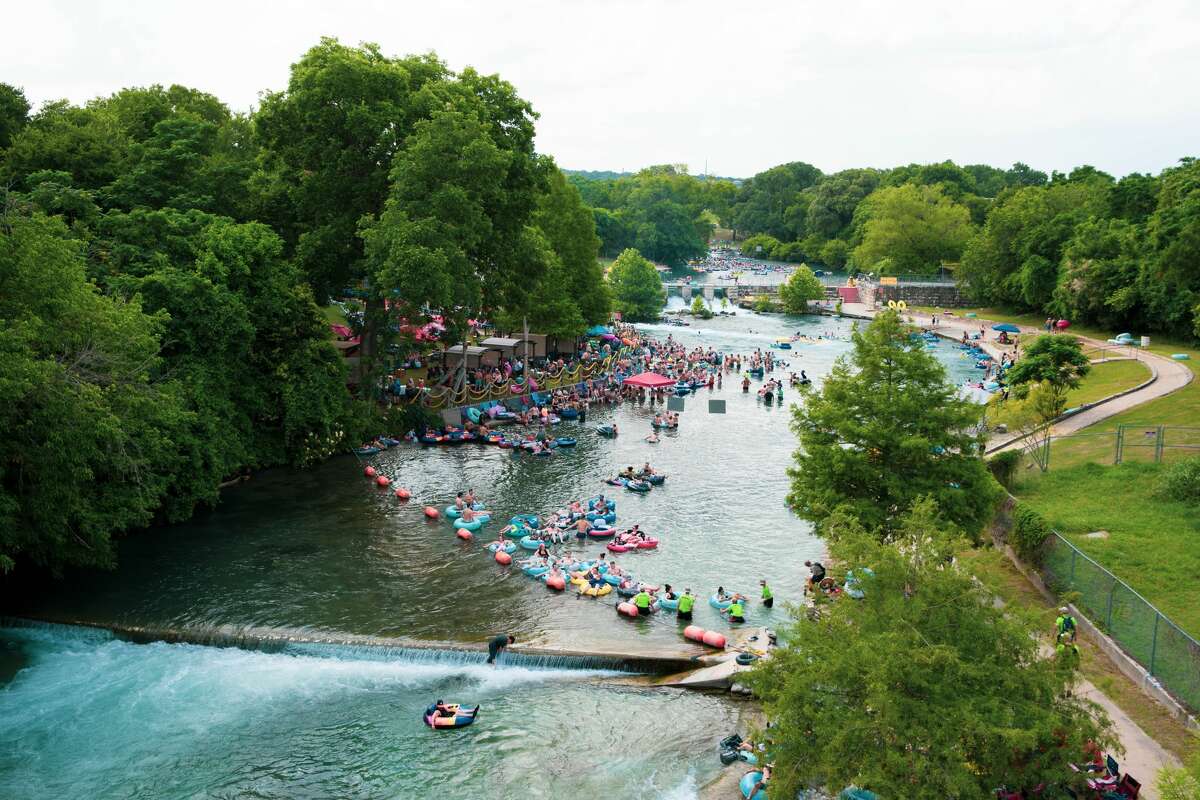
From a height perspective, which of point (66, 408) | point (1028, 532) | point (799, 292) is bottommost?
point (1028, 532)

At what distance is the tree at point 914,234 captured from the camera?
13375cm

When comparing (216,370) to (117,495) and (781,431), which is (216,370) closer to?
(117,495)

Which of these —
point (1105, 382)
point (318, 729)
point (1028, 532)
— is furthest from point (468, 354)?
point (318, 729)

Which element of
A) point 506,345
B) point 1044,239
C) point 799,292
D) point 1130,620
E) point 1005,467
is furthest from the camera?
point 799,292

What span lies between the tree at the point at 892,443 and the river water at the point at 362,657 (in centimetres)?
501

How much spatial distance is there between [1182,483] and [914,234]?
107336mm

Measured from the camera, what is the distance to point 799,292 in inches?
4865

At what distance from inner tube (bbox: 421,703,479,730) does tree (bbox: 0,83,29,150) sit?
147 ft

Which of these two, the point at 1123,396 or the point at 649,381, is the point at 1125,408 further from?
the point at 649,381

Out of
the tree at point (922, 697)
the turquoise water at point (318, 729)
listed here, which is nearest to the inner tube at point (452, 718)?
the turquoise water at point (318, 729)

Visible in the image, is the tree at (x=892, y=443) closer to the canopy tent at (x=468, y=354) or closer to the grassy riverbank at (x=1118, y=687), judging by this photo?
the grassy riverbank at (x=1118, y=687)

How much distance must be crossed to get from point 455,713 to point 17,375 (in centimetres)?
1499

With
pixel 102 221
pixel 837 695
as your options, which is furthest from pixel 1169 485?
pixel 102 221

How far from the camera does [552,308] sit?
69.6 meters
